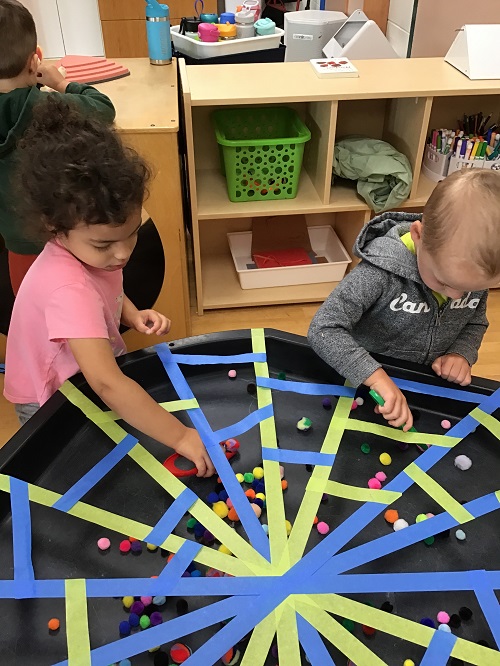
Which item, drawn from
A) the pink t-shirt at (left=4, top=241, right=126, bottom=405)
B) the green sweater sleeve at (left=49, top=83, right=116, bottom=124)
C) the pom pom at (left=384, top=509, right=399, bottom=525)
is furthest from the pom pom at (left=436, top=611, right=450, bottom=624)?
the green sweater sleeve at (left=49, top=83, right=116, bottom=124)

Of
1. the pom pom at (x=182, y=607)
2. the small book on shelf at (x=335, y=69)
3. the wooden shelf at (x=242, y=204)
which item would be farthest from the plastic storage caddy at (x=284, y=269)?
the pom pom at (x=182, y=607)

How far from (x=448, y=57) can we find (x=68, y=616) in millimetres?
1963

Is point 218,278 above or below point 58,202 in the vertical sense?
below

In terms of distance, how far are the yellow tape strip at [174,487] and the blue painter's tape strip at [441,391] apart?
1.13 ft

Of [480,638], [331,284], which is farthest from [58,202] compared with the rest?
[331,284]

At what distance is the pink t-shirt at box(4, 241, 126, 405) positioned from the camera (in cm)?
83

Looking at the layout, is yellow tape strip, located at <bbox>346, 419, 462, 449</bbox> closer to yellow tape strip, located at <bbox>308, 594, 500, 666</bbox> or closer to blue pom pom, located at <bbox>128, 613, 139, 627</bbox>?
yellow tape strip, located at <bbox>308, 594, 500, 666</bbox>

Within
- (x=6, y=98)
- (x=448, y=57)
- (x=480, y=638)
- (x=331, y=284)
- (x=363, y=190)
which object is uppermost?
(x=6, y=98)

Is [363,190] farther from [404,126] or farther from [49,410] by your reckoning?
[49,410]

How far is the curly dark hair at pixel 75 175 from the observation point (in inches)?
30.1

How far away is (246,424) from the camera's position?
2.69ft

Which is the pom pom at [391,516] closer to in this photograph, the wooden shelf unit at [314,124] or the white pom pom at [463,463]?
the white pom pom at [463,463]

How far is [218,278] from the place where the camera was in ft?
6.92

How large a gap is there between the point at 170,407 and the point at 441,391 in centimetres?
40
